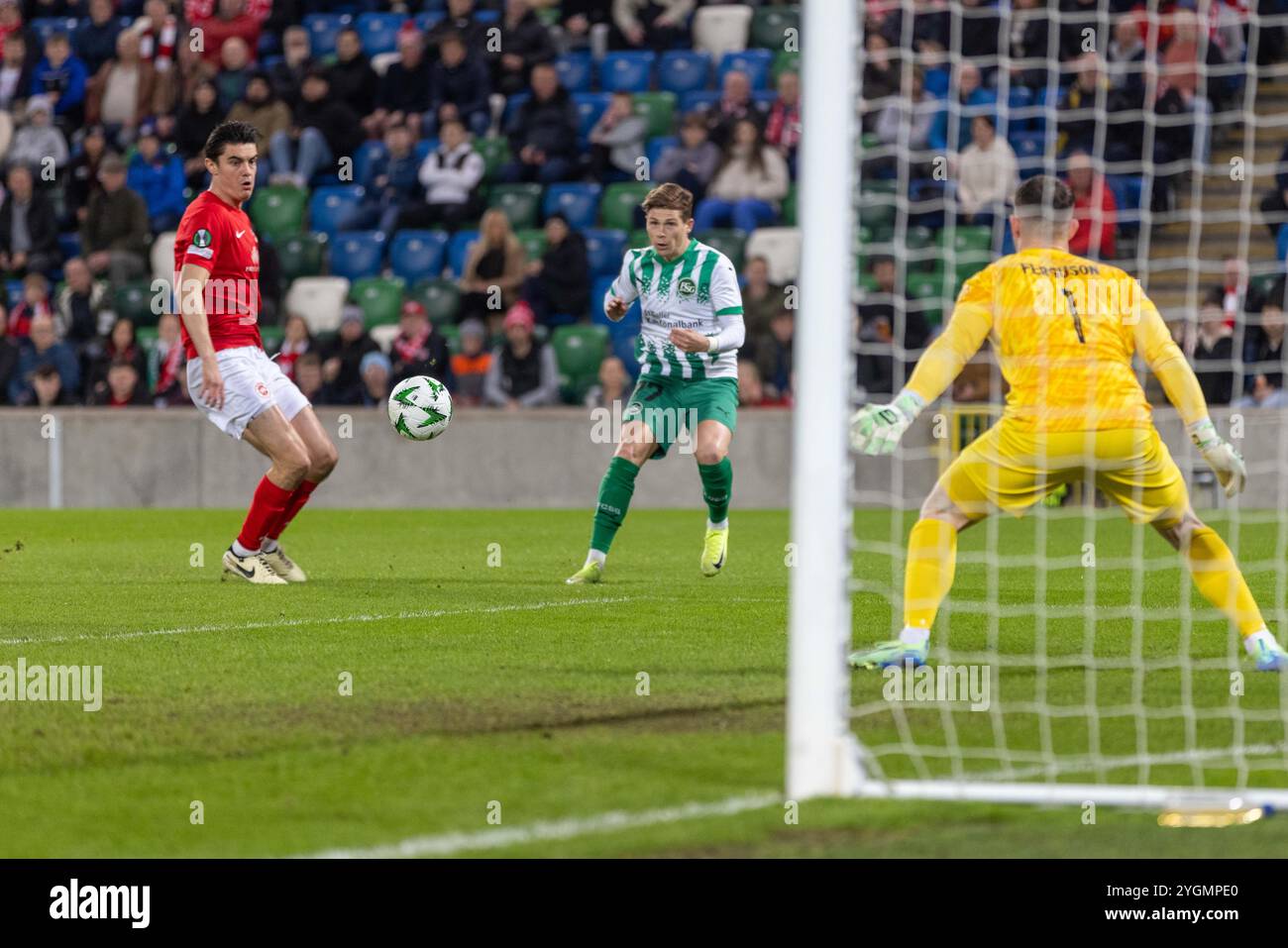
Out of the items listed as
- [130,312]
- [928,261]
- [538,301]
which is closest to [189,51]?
[130,312]

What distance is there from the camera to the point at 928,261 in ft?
57.9

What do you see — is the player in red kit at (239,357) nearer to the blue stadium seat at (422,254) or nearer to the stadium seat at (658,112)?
the blue stadium seat at (422,254)

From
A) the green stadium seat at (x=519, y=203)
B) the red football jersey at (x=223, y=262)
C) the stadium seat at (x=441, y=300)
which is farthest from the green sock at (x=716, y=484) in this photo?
the green stadium seat at (x=519, y=203)

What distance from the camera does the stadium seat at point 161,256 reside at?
749 inches

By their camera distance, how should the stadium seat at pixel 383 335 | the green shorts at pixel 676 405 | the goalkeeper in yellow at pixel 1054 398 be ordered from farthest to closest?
the stadium seat at pixel 383 335 < the green shorts at pixel 676 405 < the goalkeeper in yellow at pixel 1054 398

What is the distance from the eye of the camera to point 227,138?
9336mm

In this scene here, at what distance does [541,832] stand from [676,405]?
20.4 ft

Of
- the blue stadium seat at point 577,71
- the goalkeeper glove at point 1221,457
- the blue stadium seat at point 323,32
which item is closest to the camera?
the goalkeeper glove at point 1221,457

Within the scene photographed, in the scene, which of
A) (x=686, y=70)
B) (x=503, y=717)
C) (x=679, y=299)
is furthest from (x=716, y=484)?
(x=686, y=70)

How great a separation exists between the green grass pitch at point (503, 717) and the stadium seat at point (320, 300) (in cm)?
820
